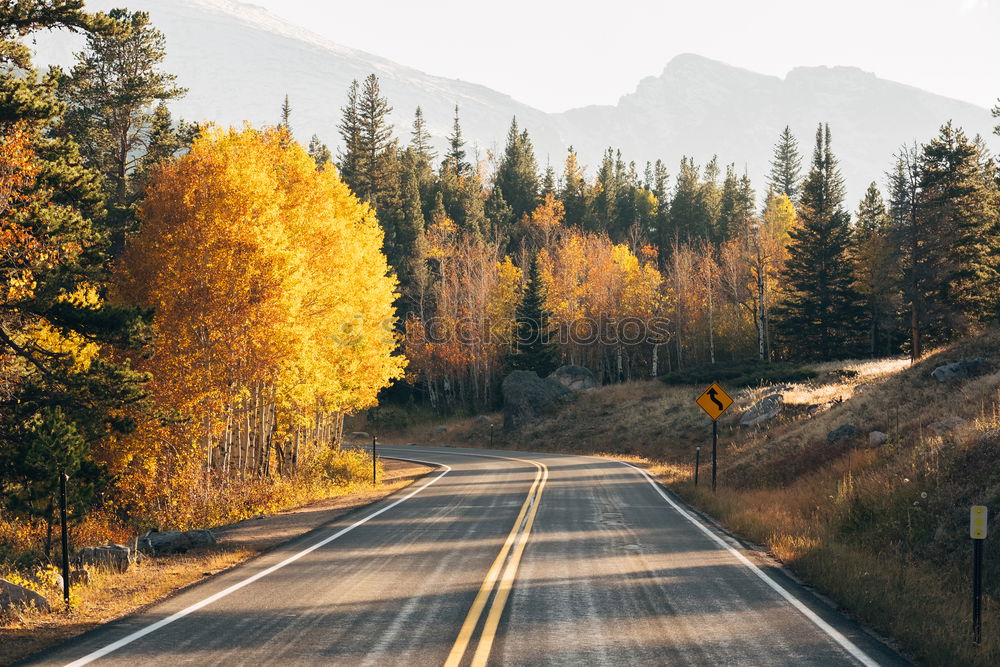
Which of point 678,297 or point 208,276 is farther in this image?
point 678,297

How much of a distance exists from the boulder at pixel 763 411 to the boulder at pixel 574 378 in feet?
68.1

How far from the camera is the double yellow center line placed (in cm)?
743

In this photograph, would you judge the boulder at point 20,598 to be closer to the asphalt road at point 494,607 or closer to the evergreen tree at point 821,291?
the asphalt road at point 494,607

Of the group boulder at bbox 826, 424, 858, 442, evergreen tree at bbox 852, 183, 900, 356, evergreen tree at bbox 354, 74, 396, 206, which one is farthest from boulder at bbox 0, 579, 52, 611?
evergreen tree at bbox 354, 74, 396, 206

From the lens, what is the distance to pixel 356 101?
9288cm

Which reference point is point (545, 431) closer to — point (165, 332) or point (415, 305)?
point (415, 305)

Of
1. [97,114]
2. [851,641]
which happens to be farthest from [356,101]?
[851,641]

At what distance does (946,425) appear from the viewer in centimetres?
1817

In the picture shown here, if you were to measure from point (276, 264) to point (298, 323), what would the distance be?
1.80 m

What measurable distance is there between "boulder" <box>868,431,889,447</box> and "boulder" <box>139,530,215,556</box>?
16.7 meters

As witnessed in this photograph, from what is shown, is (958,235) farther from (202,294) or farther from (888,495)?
(202,294)

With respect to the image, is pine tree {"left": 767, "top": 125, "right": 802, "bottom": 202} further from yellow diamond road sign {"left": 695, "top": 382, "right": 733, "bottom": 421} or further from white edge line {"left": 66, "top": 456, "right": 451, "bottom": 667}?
white edge line {"left": 66, "top": 456, "right": 451, "bottom": 667}

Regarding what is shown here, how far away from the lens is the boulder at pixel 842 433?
890 inches

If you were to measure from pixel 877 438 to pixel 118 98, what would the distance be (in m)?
28.9
